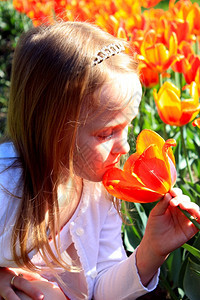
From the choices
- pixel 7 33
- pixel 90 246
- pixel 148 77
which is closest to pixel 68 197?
pixel 90 246

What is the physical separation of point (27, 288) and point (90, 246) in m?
0.23

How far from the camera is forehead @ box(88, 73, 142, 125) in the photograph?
1151 mm

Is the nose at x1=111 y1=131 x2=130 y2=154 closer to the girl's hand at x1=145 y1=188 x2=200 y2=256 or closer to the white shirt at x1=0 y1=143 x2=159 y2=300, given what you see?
the girl's hand at x1=145 y1=188 x2=200 y2=256

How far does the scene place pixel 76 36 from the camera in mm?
1202

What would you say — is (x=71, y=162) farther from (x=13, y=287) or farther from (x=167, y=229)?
(x=13, y=287)

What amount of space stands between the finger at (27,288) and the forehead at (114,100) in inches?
22.8

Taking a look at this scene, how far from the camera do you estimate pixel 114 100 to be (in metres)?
1.16

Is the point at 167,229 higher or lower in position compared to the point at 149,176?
lower

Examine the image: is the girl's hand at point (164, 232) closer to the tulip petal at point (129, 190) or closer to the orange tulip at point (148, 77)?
the tulip petal at point (129, 190)

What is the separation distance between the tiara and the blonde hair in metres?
0.01

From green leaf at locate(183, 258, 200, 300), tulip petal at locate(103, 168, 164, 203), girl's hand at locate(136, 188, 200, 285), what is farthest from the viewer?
green leaf at locate(183, 258, 200, 300)

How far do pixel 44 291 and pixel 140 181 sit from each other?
0.65 metres

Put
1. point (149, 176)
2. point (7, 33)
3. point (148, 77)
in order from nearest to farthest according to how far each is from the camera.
→ 1. point (149, 176)
2. point (148, 77)
3. point (7, 33)

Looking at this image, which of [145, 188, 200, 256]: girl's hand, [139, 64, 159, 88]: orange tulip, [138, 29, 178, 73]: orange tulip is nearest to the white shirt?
[145, 188, 200, 256]: girl's hand
